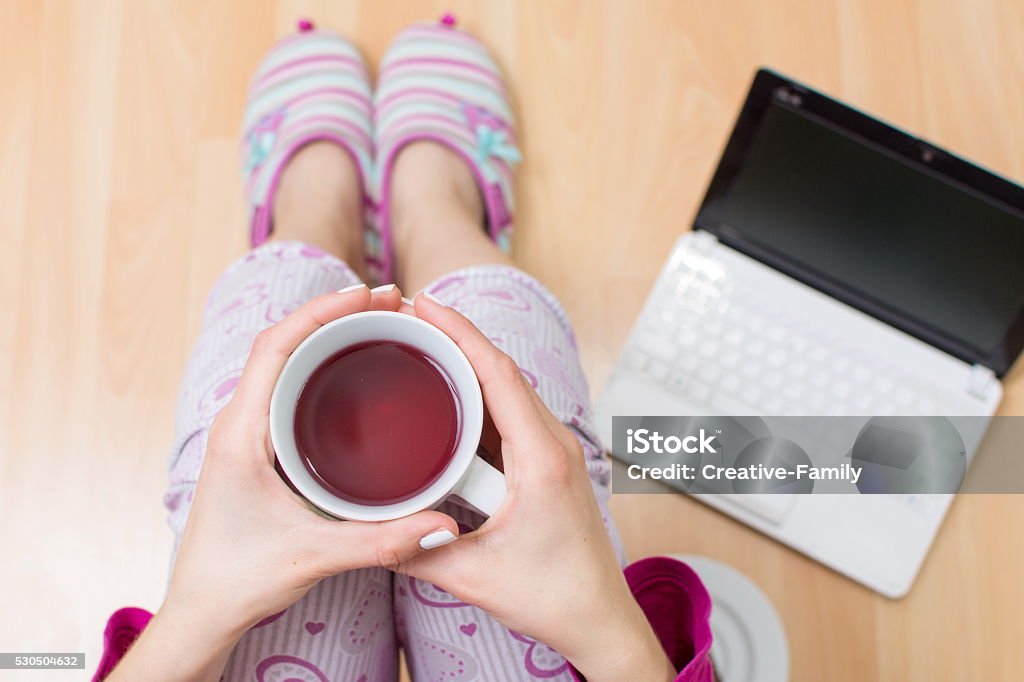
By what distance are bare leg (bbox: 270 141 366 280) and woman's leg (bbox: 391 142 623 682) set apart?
0.17 feet

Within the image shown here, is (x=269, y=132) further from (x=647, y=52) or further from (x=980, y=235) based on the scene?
(x=980, y=235)

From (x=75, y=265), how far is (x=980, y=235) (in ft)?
3.02

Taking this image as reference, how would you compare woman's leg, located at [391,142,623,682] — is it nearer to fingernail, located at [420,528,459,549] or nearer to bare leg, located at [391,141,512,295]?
bare leg, located at [391,141,512,295]

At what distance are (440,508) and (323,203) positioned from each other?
450mm

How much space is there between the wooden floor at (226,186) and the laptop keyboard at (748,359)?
6 centimetres

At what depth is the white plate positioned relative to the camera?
26.3 inches

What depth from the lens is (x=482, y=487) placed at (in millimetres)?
406

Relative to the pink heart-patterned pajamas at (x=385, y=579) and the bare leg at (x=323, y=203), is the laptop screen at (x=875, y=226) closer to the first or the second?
the pink heart-patterned pajamas at (x=385, y=579)

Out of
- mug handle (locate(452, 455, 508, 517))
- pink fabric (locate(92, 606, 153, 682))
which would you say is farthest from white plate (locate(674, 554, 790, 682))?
pink fabric (locate(92, 606, 153, 682))

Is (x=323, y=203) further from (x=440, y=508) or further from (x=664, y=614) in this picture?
(x=664, y=614)

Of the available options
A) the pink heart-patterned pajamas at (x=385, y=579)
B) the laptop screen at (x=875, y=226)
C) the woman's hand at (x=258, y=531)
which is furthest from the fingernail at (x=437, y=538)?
the laptop screen at (x=875, y=226)

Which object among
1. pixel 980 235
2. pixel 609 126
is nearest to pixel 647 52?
pixel 609 126

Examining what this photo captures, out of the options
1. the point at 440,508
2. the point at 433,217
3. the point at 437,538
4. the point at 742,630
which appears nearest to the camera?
the point at 437,538


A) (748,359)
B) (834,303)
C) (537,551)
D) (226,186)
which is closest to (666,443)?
(748,359)
